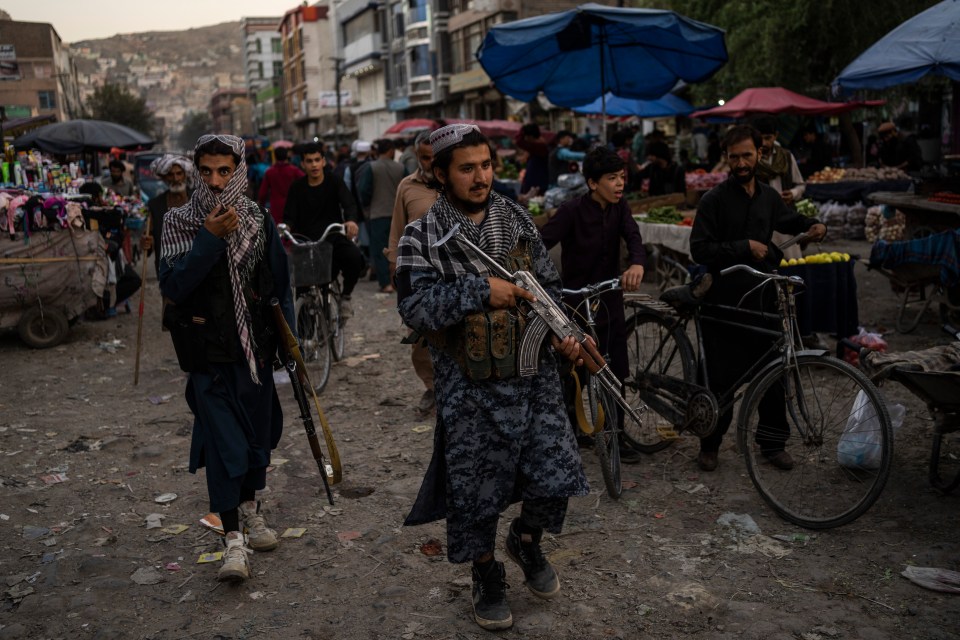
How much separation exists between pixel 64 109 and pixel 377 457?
80198mm

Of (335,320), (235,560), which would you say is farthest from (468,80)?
(235,560)

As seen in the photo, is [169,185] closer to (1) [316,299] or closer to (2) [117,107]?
(1) [316,299]

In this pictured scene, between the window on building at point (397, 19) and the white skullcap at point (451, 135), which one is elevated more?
the window on building at point (397, 19)

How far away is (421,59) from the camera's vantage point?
53688 mm

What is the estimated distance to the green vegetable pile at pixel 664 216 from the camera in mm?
10609

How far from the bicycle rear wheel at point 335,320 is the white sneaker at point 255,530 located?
381 centimetres

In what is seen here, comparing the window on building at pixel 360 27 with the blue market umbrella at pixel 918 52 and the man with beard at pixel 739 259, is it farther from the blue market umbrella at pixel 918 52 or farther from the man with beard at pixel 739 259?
the man with beard at pixel 739 259

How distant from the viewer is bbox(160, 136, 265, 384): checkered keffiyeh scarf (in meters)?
3.90

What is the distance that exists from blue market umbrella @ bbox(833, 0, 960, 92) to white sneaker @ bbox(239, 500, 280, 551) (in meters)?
7.99

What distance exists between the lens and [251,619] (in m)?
3.73

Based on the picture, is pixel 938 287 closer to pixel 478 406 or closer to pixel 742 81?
pixel 478 406

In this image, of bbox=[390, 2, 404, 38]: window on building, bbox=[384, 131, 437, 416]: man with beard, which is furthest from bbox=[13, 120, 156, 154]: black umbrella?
bbox=[390, 2, 404, 38]: window on building

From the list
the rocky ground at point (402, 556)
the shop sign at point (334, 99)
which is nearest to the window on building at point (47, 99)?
the shop sign at point (334, 99)

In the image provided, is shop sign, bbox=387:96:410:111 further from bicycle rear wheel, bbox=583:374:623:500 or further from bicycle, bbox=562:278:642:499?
bicycle rear wheel, bbox=583:374:623:500
